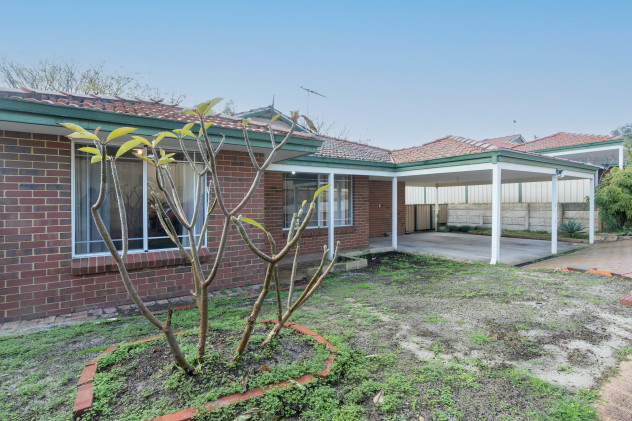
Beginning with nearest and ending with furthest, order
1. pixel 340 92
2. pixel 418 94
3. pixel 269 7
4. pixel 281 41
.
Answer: pixel 269 7 < pixel 281 41 < pixel 418 94 < pixel 340 92

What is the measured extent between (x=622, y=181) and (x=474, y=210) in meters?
5.92

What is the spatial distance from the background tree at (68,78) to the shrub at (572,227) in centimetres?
2117

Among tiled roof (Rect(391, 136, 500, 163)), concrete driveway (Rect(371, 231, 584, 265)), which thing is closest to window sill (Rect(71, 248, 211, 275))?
tiled roof (Rect(391, 136, 500, 163))

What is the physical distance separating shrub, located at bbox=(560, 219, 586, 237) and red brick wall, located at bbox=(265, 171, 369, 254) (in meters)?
9.18

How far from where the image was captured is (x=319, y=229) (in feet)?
32.4

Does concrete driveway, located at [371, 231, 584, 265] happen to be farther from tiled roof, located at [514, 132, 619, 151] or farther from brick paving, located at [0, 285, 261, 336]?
tiled roof, located at [514, 132, 619, 151]

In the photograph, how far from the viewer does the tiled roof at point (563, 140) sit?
53.8 feet

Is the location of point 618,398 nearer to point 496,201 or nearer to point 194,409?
point 194,409

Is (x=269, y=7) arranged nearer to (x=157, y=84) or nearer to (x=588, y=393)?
(x=157, y=84)

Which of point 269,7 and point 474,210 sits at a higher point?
point 269,7

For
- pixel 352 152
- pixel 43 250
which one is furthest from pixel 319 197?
pixel 43 250

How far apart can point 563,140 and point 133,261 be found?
2112 cm

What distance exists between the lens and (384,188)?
46.5ft

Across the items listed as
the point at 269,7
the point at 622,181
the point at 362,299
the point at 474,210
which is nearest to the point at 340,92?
the point at 269,7
